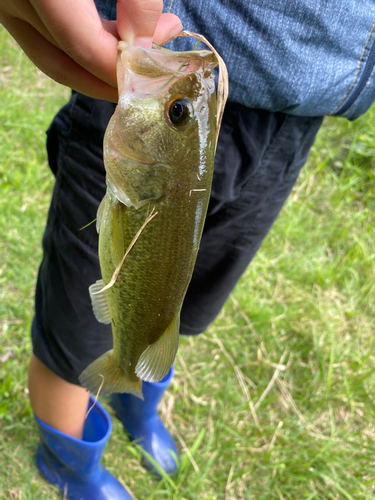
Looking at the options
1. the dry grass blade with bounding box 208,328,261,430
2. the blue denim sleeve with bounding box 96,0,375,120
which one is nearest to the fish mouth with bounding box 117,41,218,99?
the blue denim sleeve with bounding box 96,0,375,120

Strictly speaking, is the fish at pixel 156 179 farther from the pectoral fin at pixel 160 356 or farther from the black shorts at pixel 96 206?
the black shorts at pixel 96 206

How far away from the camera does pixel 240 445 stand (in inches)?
83.7

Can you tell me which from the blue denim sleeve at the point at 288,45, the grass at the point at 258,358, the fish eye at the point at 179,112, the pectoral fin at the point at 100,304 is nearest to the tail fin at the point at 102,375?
the pectoral fin at the point at 100,304

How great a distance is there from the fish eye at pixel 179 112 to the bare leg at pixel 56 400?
107 centimetres

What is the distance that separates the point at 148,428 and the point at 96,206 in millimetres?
1327

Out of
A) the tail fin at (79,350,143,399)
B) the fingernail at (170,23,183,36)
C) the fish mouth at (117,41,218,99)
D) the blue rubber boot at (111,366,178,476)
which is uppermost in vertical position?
the fingernail at (170,23,183,36)

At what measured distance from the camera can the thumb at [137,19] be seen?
62 cm

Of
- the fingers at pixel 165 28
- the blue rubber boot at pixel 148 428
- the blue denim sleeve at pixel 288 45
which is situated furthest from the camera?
the blue rubber boot at pixel 148 428

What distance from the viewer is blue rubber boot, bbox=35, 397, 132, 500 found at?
5.31 ft

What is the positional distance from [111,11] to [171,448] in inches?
75.6

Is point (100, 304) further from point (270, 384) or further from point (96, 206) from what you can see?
point (270, 384)

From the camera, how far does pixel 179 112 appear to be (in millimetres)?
803

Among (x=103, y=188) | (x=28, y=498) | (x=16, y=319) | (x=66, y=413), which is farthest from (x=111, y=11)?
(x=28, y=498)

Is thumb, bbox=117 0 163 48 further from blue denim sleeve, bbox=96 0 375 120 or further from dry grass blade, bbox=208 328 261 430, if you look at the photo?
dry grass blade, bbox=208 328 261 430
